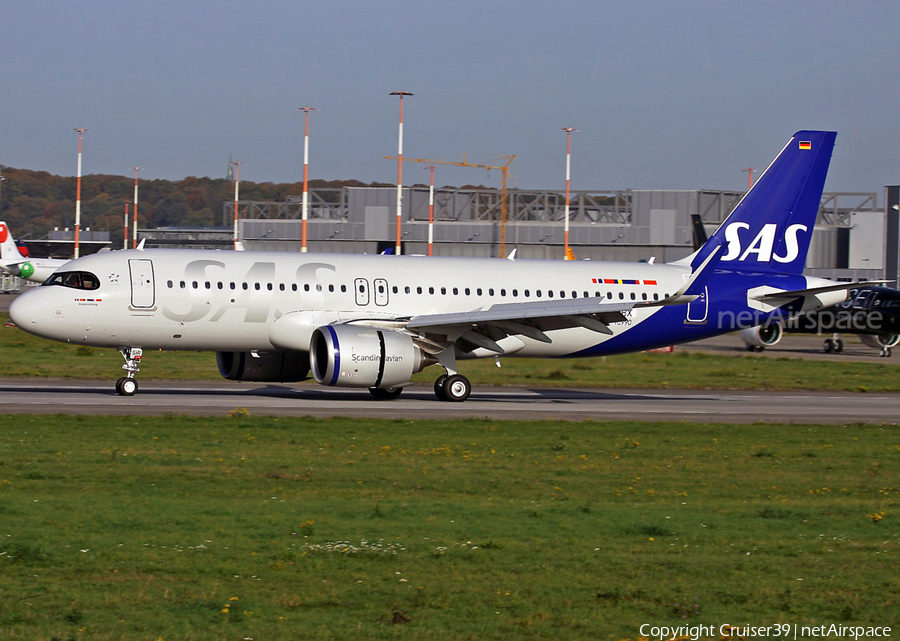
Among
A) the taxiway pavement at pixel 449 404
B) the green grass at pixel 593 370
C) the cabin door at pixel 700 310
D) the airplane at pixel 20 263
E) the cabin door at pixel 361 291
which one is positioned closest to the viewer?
the taxiway pavement at pixel 449 404

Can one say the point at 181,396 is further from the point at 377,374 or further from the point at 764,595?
the point at 764,595

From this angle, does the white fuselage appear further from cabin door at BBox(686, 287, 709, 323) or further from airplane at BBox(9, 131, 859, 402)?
cabin door at BBox(686, 287, 709, 323)

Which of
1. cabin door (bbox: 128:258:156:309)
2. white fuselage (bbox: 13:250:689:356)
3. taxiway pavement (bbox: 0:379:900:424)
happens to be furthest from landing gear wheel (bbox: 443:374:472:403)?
cabin door (bbox: 128:258:156:309)

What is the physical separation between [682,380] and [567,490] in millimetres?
25360

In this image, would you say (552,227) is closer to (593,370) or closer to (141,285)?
(593,370)

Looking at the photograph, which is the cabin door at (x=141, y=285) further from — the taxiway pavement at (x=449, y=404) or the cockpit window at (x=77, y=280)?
the taxiway pavement at (x=449, y=404)

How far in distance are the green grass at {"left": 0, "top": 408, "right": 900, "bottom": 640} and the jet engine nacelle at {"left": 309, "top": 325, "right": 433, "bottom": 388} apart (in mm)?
5334

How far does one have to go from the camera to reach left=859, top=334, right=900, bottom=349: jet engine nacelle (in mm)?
59656

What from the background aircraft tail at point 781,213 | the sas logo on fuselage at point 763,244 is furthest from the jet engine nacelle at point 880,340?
the sas logo on fuselage at point 763,244

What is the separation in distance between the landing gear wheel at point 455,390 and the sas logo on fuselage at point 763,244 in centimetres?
960

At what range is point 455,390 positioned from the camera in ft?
96.5

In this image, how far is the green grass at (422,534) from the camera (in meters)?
8.84

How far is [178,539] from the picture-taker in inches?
444

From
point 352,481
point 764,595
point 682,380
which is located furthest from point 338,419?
point 682,380
